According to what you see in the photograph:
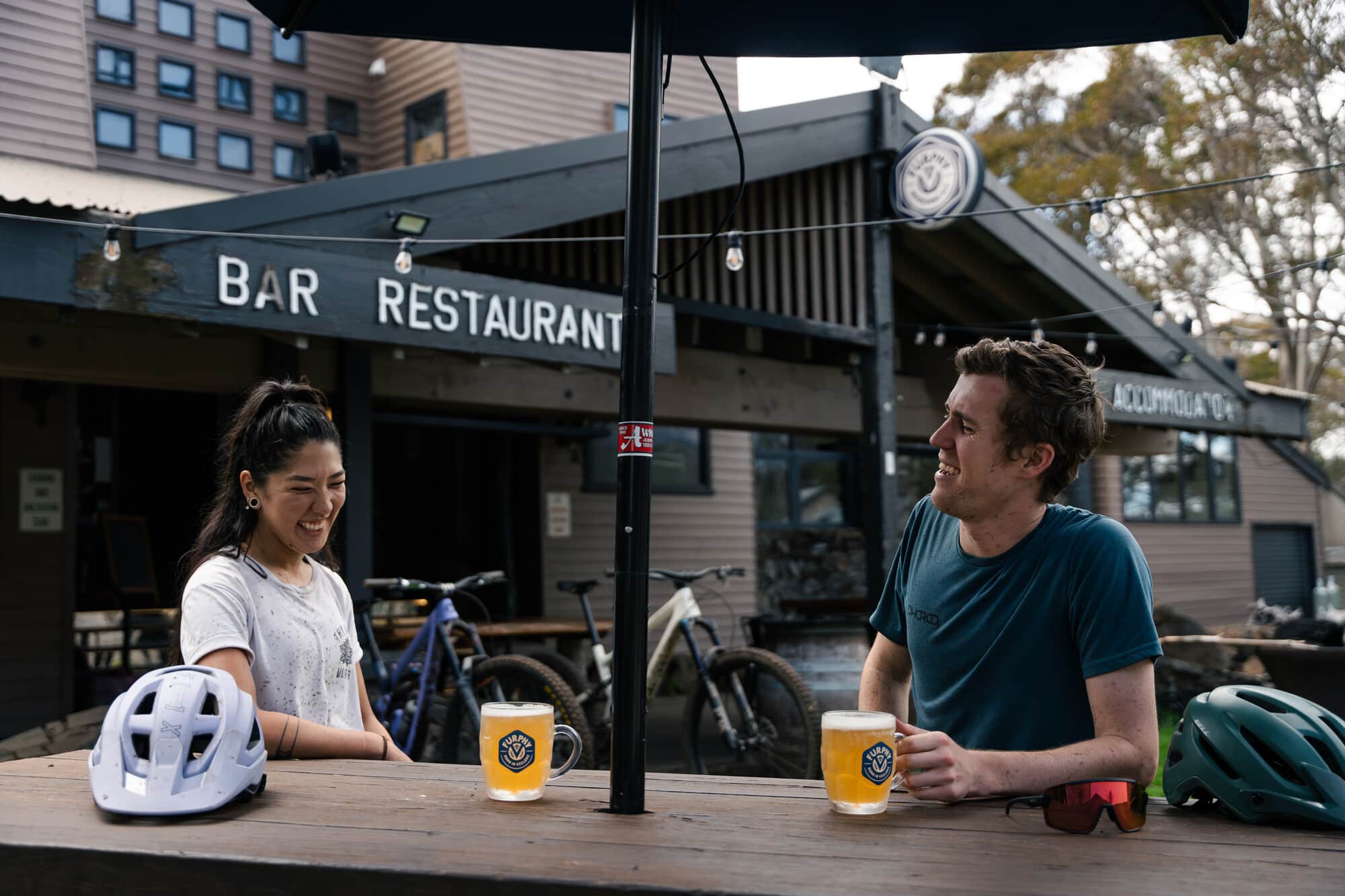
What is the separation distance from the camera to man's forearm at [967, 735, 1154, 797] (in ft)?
6.74

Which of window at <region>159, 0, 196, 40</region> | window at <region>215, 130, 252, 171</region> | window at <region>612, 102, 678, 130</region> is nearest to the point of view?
window at <region>612, 102, 678, 130</region>

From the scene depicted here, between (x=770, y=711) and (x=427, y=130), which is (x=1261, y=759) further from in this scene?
(x=427, y=130)

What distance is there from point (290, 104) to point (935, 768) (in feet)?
55.1

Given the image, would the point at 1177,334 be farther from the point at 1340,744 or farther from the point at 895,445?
the point at 1340,744

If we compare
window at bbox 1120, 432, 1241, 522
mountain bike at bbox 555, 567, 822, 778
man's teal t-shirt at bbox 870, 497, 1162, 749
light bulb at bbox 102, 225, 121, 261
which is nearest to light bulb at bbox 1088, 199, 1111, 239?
mountain bike at bbox 555, 567, 822, 778

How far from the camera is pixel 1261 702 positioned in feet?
6.70

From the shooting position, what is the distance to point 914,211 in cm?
928

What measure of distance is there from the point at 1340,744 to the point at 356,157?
16318 millimetres

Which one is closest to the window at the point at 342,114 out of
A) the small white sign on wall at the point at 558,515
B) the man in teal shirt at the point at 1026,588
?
the small white sign on wall at the point at 558,515

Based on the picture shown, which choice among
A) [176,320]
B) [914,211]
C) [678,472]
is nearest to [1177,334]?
[914,211]

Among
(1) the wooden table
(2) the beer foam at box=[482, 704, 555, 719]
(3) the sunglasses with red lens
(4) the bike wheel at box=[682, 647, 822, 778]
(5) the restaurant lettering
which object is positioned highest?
(5) the restaurant lettering

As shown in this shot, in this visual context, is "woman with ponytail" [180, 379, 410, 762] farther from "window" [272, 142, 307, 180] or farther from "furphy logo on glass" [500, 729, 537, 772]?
"window" [272, 142, 307, 180]

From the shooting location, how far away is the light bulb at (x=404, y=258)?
610 cm

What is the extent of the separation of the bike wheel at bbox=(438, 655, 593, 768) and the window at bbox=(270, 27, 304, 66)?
12749 millimetres
